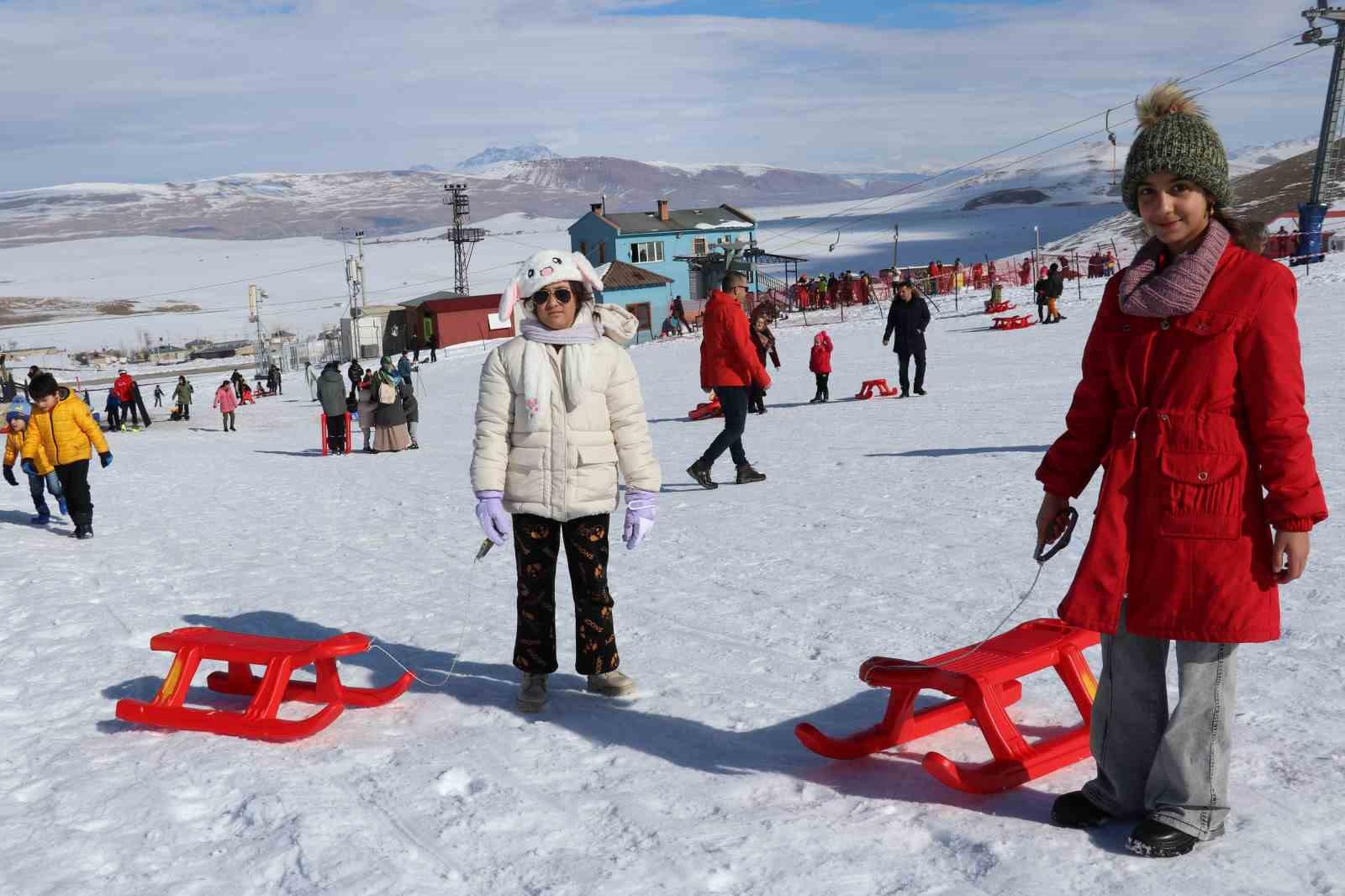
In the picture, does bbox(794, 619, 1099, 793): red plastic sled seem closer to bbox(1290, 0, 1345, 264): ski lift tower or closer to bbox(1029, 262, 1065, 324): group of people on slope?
bbox(1029, 262, 1065, 324): group of people on slope

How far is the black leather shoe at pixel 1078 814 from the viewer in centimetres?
334

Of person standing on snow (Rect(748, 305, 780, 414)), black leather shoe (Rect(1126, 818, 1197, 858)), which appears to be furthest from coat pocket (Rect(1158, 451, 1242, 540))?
person standing on snow (Rect(748, 305, 780, 414))

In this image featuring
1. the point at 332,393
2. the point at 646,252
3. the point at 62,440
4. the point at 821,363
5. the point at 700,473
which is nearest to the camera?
the point at 62,440

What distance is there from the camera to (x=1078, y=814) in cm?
335

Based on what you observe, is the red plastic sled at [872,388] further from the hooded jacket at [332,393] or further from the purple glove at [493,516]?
the purple glove at [493,516]

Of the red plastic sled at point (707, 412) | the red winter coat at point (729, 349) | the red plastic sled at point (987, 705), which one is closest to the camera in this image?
the red plastic sled at point (987, 705)

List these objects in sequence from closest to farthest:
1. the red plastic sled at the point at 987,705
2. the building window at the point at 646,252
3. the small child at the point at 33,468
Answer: the red plastic sled at the point at 987,705, the small child at the point at 33,468, the building window at the point at 646,252

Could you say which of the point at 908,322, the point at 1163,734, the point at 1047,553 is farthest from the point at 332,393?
the point at 1163,734

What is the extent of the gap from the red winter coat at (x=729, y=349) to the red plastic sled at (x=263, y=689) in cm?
545

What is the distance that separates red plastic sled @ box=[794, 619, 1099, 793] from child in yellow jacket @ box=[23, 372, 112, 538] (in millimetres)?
7856

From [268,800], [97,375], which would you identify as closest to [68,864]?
[268,800]

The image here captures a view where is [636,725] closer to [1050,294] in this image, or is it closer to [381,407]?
[381,407]

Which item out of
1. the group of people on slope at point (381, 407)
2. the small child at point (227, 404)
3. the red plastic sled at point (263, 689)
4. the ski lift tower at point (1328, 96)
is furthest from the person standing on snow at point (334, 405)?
the ski lift tower at point (1328, 96)

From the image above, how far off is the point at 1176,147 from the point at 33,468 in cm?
1019
